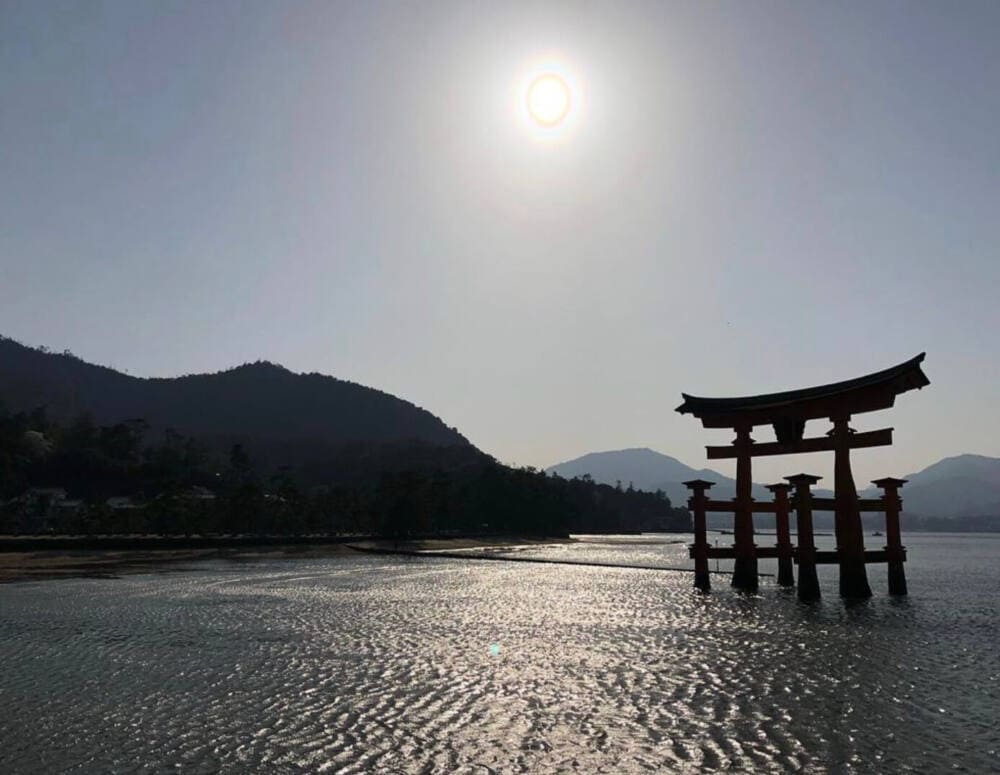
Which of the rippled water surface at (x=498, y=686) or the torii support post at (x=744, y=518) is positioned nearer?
the rippled water surface at (x=498, y=686)

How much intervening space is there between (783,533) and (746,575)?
9.95 ft

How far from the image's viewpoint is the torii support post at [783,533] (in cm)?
3491

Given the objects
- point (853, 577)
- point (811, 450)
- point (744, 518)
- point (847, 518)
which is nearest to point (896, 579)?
point (853, 577)

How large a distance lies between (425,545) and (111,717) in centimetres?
7859

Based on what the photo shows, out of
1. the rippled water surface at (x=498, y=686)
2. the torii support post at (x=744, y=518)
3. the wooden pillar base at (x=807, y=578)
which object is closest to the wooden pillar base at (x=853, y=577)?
the rippled water surface at (x=498, y=686)

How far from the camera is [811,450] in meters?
31.2

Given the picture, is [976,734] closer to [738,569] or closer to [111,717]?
[111,717]

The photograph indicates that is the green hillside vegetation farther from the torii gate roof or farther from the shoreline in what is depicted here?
the torii gate roof

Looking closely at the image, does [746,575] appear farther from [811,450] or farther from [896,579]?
[811,450]

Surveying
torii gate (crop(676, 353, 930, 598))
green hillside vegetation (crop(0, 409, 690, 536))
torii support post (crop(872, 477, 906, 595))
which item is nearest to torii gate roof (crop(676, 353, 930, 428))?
torii gate (crop(676, 353, 930, 598))

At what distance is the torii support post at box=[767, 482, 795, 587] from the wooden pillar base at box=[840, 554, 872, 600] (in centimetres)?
364

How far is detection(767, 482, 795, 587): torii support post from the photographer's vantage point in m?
34.9

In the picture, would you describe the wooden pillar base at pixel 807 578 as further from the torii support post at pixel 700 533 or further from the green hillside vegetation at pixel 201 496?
the green hillside vegetation at pixel 201 496

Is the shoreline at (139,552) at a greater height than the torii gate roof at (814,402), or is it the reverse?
the torii gate roof at (814,402)
